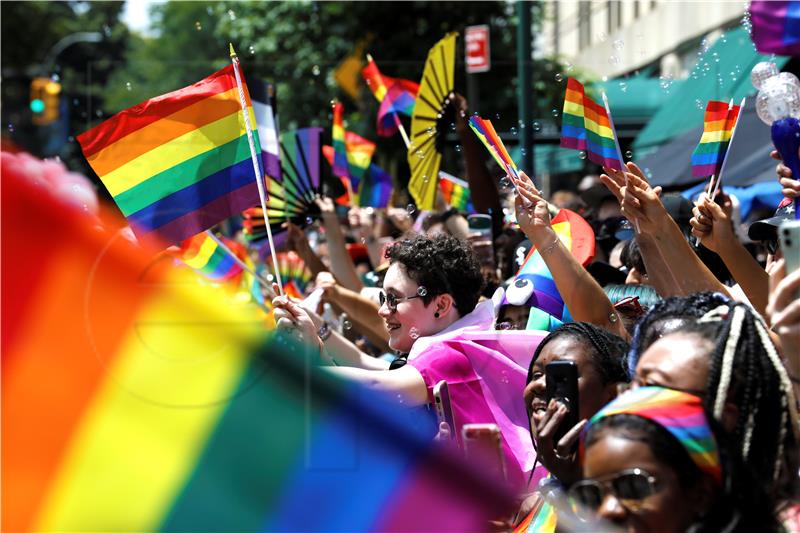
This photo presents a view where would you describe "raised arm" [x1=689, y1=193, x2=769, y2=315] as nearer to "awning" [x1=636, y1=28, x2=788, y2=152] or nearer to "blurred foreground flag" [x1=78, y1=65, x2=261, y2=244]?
"blurred foreground flag" [x1=78, y1=65, x2=261, y2=244]

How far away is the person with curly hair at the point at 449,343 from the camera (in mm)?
3109

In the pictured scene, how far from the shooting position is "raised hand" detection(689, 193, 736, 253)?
342 cm

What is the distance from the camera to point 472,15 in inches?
595

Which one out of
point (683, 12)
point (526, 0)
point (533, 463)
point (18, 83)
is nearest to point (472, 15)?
point (526, 0)

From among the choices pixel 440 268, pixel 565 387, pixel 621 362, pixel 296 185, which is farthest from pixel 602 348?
pixel 296 185

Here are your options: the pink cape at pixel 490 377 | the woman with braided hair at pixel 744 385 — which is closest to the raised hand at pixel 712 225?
the pink cape at pixel 490 377

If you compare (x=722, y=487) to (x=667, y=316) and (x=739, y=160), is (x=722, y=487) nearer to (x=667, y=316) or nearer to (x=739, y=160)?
(x=667, y=316)

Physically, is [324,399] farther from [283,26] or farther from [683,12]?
[683,12]

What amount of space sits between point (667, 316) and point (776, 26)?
1522 mm

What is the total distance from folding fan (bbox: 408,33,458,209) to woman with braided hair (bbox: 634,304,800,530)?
12.9 feet

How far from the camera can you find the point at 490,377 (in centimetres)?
326

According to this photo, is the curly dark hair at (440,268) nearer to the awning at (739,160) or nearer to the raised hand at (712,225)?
the raised hand at (712,225)

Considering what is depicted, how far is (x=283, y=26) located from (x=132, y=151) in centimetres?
1423

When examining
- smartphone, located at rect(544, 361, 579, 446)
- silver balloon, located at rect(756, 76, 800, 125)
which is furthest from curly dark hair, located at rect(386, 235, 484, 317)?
smartphone, located at rect(544, 361, 579, 446)
